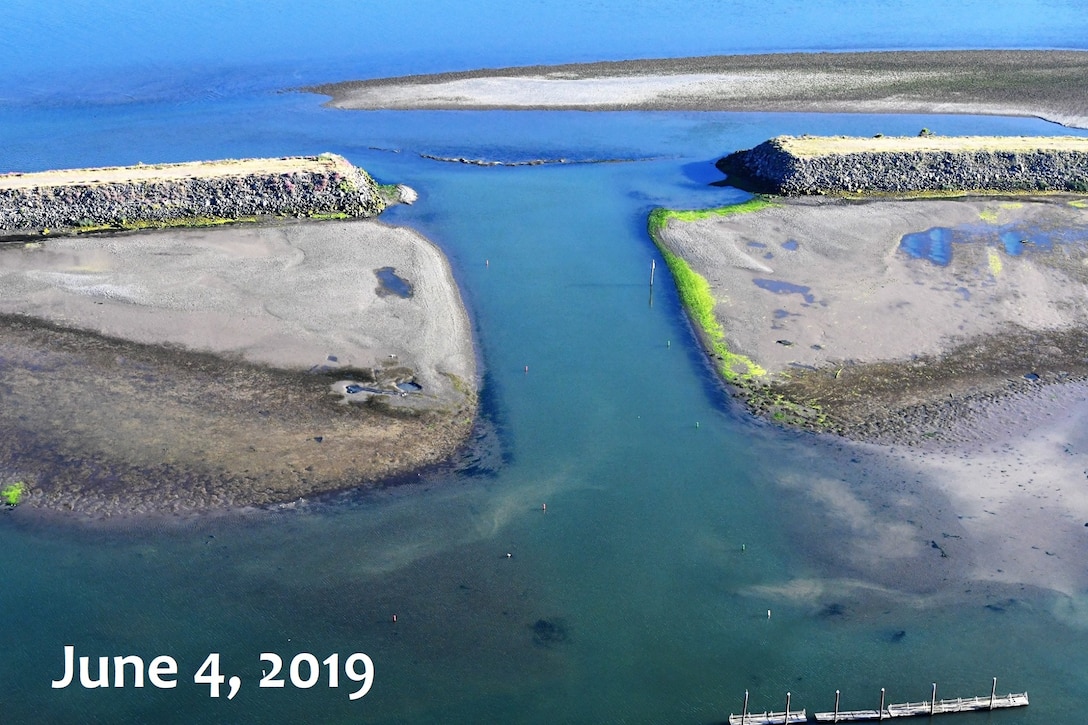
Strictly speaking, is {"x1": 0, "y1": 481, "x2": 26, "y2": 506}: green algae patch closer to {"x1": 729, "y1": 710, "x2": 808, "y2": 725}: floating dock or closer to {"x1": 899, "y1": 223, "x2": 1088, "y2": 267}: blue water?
{"x1": 729, "y1": 710, "x2": 808, "y2": 725}: floating dock

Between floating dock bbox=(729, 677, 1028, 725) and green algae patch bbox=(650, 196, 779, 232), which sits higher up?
green algae patch bbox=(650, 196, 779, 232)

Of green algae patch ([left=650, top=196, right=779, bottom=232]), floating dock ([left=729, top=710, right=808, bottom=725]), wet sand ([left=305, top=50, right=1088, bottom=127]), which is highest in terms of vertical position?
wet sand ([left=305, top=50, right=1088, bottom=127])

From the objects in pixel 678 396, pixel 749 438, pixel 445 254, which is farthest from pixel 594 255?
pixel 749 438

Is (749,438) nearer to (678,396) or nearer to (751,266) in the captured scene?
(678,396)

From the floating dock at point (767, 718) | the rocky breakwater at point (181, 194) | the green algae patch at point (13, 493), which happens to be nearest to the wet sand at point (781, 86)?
the rocky breakwater at point (181, 194)

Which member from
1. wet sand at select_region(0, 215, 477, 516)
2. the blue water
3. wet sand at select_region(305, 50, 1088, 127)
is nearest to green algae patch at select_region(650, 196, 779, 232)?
the blue water
